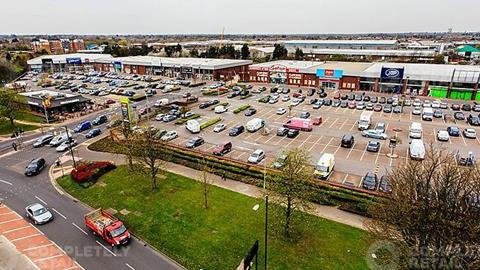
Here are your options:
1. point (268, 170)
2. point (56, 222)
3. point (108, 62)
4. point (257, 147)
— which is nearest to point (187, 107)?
point (257, 147)

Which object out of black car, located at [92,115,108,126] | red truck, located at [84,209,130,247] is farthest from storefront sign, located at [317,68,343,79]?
red truck, located at [84,209,130,247]

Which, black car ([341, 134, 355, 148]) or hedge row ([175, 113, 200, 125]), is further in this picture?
hedge row ([175, 113, 200, 125])

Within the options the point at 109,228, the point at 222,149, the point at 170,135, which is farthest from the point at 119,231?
the point at 170,135

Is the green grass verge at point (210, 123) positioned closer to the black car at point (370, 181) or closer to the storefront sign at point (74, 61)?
the black car at point (370, 181)

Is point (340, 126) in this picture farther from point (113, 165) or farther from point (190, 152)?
point (113, 165)

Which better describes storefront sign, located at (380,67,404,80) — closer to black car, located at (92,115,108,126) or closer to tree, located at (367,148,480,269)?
tree, located at (367,148,480,269)

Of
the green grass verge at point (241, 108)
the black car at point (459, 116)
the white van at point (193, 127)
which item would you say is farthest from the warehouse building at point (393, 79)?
the white van at point (193, 127)
